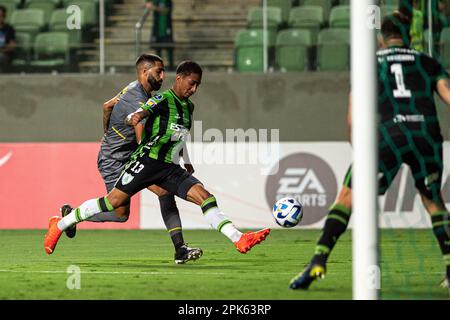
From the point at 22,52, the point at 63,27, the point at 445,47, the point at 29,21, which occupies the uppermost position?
the point at 29,21

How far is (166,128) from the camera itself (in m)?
8.90

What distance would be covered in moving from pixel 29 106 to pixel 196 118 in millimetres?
2316

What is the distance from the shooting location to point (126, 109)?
9672 millimetres

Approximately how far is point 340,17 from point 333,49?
425 mm

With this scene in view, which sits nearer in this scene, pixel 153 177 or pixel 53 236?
pixel 153 177

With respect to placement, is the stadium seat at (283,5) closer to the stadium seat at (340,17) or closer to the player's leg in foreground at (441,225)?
the stadium seat at (340,17)

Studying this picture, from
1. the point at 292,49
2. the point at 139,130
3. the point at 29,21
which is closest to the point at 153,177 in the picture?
the point at 139,130

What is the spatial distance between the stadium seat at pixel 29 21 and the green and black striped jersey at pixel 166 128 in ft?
22.2

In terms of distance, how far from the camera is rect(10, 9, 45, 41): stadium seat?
15.3 metres

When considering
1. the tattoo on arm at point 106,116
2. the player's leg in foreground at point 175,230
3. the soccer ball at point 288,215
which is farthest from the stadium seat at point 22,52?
the soccer ball at point 288,215

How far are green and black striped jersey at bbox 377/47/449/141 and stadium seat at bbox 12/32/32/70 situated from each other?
8.76 metres

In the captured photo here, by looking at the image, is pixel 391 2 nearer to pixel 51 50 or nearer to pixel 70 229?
pixel 51 50

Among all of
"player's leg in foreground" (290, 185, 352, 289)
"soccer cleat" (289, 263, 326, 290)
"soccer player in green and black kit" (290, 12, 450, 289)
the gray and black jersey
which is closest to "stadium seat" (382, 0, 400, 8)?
the gray and black jersey
